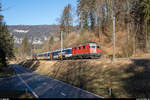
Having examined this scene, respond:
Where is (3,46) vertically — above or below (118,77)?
above

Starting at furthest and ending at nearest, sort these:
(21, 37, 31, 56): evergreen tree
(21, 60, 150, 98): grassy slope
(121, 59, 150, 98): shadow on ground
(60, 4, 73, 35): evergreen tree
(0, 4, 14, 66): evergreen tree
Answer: (21, 37, 31, 56): evergreen tree
(60, 4, 73, 35): evergreen tree
(0, 4, 14, 66): evergreen tree
(21, 60, 150, 98): grassy slope
(121, 59, 150, 98): shadow on ground

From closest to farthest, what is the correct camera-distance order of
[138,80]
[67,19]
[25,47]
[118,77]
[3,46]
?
[138,80], [118,77], [3,46], [67,19], [25,47]

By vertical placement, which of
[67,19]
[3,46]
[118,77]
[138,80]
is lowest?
[118,77]

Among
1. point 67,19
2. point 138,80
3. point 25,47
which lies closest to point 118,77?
point 138,80

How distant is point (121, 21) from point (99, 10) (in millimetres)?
11061

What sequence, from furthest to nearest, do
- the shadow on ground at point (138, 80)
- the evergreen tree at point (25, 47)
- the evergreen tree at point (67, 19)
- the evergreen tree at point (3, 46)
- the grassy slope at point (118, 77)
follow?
1. the evergreen tree at point (25, 47)
2. the evergreen tree at point (67, 19)
3. the evergreen tree at point (3, 46)
4. the grassy slope at point (118, 77)
5. the shadow on ground at point (138, 80)

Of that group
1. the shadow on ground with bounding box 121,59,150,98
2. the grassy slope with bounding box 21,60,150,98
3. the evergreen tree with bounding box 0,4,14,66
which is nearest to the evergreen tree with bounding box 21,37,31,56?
the evergreen tree with bounding box 0,4,14,66

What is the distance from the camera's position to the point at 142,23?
139 feet

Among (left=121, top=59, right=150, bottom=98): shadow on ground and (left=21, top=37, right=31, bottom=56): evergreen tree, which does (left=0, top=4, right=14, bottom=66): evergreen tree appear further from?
(left=21, top=37, right=31, bottom=56): evergreen tree

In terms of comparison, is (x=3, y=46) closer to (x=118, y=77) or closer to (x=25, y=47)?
(x=118, y=77)

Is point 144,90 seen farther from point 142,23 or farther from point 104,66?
point 142,23

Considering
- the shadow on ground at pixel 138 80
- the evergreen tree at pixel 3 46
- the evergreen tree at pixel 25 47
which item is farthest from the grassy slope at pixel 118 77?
the evergreen tree at pixel 25 47

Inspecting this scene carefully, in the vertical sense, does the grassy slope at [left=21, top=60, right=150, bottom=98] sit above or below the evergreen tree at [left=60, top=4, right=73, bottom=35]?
below

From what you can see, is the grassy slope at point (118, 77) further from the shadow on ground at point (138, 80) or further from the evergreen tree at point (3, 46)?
the evergreen tree at point (3, 46)
